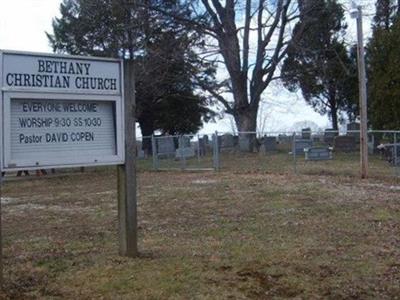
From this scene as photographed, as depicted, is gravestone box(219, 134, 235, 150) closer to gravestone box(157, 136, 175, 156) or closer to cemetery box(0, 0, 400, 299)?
gravestone box(157, 136, 175, 156)

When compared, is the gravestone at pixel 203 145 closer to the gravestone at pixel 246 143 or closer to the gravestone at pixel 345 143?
the gravestone at pixel 246 143

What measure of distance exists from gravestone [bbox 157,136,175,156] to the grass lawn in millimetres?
13214

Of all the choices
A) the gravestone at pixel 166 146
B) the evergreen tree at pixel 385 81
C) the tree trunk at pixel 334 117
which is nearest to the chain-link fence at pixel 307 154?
the evergreen tree at pixel 385 81

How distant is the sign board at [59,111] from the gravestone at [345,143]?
83.1 feet

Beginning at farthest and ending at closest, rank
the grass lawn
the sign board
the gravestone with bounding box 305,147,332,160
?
the gravestone with bounding box 305,147,332,160 → the sign board → the grass lawn

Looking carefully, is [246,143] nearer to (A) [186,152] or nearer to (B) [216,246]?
(A) [186,152]

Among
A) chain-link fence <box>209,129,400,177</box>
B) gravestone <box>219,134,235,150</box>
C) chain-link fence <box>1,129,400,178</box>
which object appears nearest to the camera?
chain-link fence <box>209,129,400,177</box>

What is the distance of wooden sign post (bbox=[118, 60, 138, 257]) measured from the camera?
698 centimetres

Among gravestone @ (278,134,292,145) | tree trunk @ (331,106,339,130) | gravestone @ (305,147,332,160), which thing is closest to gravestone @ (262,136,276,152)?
gravestone @ (278,134,292,145)

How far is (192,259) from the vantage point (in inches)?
270

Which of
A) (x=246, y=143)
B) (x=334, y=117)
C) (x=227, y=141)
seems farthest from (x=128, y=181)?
(x=334, y=117)

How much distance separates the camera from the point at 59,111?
6477 millimetres

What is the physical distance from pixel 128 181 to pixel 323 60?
1351 inches

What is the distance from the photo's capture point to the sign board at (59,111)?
19.7ft
